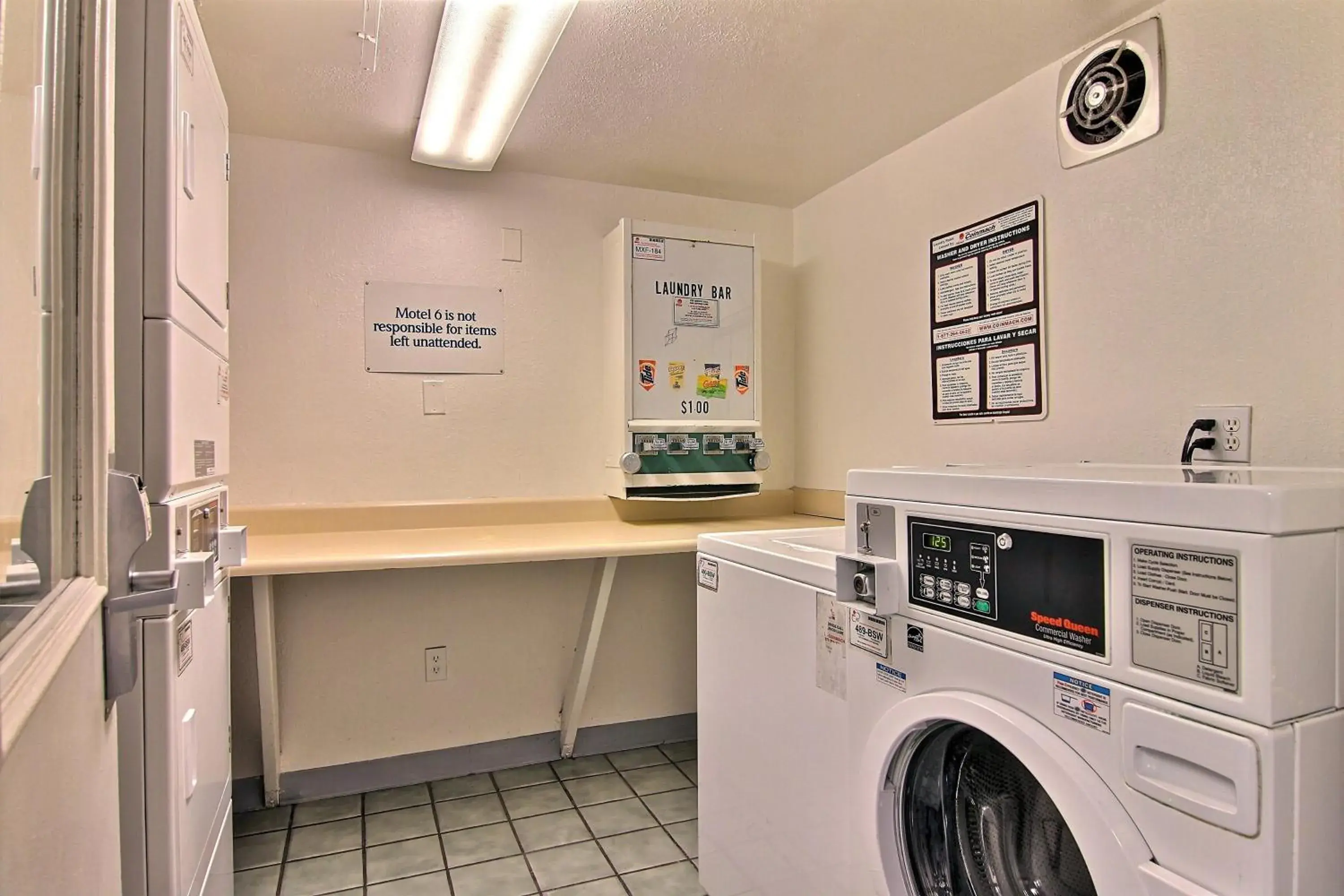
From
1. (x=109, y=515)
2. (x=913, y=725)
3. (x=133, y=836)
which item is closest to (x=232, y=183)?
(x=109, y=515)

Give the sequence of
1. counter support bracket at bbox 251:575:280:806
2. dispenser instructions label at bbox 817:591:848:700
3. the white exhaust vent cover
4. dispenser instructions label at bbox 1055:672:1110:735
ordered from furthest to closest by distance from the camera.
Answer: counter support bracket at bbox 251:575:280:806
the white exhaust vent cover
dispenser instructions label at bbox 817:591:848:700
dispenser instructions label at bbox 1055:672:1110:735

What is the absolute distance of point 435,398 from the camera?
251 centimetres

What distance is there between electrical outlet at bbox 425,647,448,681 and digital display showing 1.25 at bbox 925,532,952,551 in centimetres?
191

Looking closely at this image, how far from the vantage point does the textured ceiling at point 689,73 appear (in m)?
1.67

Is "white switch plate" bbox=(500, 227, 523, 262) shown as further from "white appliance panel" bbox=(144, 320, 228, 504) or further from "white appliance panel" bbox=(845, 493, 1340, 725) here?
"white appliance panel" bbox=(845, 493, 1340, 725)

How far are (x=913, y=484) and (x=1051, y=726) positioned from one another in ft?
1.29

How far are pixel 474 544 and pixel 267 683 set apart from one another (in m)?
0.74

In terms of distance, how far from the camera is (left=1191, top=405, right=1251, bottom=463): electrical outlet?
1.48m

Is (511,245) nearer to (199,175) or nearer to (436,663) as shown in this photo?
(199,175)

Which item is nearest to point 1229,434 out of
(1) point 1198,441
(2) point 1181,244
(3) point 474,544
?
(1) point 1198,441

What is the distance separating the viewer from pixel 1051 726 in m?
0.89

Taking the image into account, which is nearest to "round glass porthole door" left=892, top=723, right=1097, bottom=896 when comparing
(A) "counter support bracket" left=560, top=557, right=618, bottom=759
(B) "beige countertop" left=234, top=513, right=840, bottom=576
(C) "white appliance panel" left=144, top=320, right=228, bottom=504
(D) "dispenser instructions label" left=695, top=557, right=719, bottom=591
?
(D) "dispenser instructions label" left=695, top=557, right=719, bottom=591

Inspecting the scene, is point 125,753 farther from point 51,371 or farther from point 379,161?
point 379,161

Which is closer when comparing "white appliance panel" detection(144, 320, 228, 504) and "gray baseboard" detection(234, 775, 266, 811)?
"white appliance panel" detection(144, 320, 228, 504)
